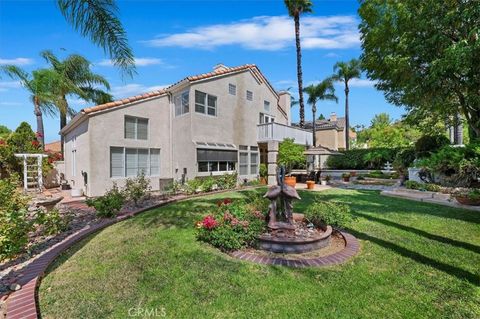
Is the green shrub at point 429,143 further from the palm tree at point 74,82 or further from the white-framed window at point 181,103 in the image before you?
the palm tree at point 74,82

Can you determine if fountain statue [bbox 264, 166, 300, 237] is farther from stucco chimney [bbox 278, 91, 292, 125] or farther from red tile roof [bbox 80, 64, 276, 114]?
stucco chimney [bbox 278, 91, 292, 125]

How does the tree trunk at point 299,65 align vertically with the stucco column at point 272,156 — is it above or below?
above

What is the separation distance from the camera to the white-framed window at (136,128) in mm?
15219

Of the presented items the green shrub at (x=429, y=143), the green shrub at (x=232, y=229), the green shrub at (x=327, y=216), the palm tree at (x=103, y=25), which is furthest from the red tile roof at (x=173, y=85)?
the green shrub at (x=429, y=143)

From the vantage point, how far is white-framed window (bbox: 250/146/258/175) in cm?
2072

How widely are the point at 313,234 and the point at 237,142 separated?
13.5 m

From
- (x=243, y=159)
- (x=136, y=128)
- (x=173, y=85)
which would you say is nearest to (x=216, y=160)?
(x=243, y=159)

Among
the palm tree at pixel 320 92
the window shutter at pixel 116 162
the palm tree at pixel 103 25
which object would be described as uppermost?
the palm tree at pixel 320 92

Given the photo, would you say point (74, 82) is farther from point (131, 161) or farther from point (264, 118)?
point (264, 118)

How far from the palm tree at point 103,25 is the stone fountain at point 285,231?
17.1ft

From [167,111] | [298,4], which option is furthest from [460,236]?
[298,4]

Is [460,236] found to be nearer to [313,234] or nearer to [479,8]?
[313,234]

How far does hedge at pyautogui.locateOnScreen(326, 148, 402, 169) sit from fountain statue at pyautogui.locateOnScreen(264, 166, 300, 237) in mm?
21398

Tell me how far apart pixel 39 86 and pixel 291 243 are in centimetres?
2443
